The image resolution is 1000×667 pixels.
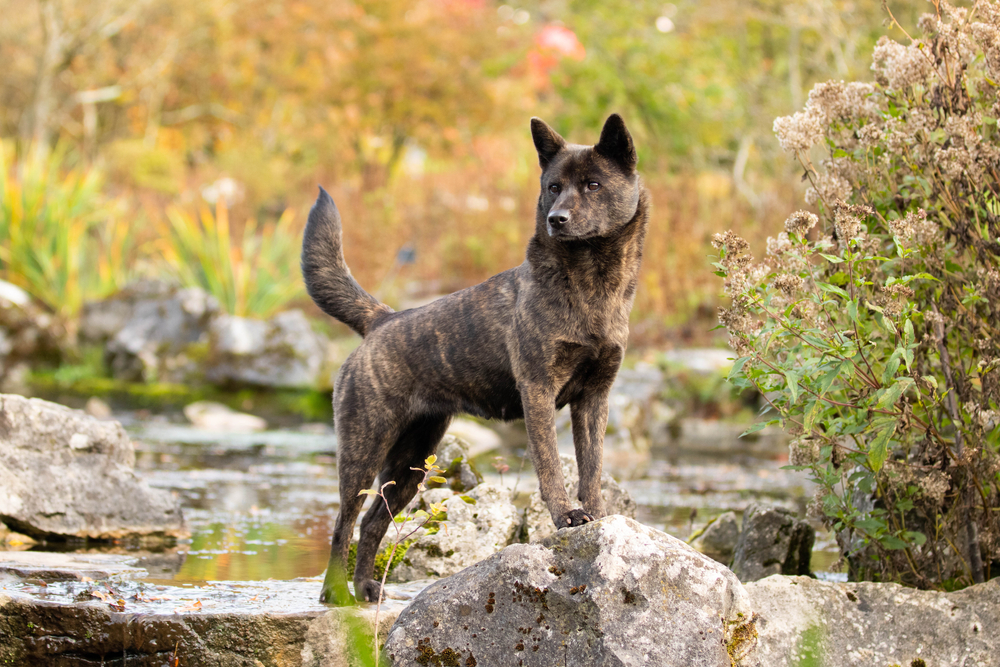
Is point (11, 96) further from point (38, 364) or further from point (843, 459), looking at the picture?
point (843, 459)

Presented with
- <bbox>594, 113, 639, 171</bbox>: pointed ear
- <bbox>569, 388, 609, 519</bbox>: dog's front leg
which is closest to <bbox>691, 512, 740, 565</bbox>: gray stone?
<bbox>569, 388, 609, 519</bbox>: dog's front leg

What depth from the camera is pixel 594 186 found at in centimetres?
355

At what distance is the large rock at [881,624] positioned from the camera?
11.8 ft

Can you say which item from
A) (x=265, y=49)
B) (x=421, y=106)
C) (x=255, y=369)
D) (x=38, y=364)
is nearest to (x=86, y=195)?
(x=38, y=364)

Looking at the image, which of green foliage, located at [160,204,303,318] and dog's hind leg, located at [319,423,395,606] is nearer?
dog's hind leg, located at [319,423,395,606]

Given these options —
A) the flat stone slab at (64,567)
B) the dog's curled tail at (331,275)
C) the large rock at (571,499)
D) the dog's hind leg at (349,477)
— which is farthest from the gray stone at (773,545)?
the flat stone slab at (64,567)

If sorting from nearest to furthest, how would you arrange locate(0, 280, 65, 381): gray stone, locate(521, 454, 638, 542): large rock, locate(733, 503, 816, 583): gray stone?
locate(521, 454, 638, 542): large rock < locate(733, 503, 816, 583): gray stone < locate(0, 280, 65, 381): gray stone

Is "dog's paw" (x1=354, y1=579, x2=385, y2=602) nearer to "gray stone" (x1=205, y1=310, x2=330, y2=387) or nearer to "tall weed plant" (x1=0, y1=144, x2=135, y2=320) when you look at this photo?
"gray stone" (x1=205, y1=310, x2=330, y2=387)

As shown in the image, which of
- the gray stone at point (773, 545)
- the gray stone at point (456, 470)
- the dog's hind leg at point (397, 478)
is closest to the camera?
the dog's hind leg at point (397, 478)

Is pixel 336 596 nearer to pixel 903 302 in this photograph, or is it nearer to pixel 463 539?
pixel 463 539

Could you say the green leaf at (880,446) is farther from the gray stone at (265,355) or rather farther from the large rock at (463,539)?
the gray stone at (265,355)

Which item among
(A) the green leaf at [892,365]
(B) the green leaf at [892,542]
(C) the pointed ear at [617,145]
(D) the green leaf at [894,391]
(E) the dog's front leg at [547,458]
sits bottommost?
(B) the green leaf at [892,542]

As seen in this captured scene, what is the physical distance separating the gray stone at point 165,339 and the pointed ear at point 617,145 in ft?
32.8

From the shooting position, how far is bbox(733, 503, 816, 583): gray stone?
4852 mm
